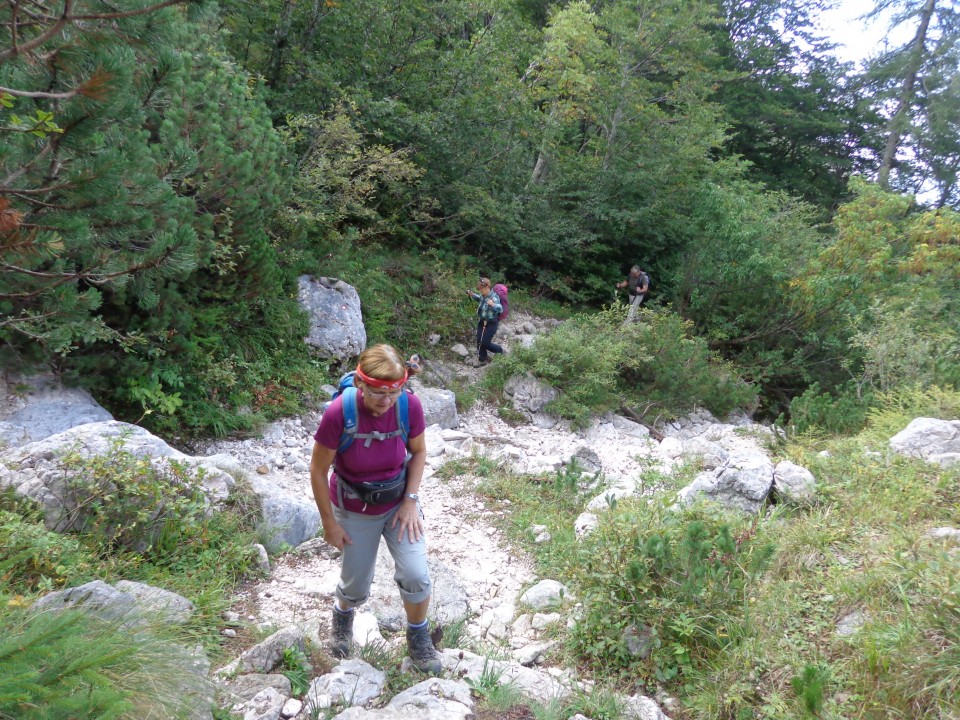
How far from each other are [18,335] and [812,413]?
9517mm

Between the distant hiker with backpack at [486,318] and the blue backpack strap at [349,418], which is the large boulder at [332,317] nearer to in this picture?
the distant hiker with backpack at [486,318]

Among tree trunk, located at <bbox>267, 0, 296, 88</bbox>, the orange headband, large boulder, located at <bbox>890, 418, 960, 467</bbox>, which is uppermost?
tree trunk, located at <bbox>267, 0, 296, 88</bbox>

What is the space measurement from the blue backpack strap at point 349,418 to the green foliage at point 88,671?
1.19m

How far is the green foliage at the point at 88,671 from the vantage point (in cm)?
187

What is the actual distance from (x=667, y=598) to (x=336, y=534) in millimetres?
2077

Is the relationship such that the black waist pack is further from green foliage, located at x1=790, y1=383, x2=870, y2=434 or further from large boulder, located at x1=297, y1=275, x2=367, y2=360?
green foliage, located at x1=790, y1=383, x2=870, y2=434

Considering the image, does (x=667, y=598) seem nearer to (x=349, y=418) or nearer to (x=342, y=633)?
(x=342, y=633)

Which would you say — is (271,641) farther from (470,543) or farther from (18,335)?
(18,335)

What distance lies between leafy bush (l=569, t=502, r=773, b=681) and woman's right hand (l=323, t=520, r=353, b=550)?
1632mm

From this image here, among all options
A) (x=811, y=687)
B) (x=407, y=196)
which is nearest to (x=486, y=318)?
(x=407, y=196)

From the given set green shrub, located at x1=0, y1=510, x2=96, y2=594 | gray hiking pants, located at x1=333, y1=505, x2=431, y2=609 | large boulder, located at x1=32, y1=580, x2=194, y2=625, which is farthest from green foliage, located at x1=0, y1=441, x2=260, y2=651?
gray hiking pants, located at x1=333, y1=505, x2=431, y2=609

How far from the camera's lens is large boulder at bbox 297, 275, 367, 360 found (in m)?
8.88

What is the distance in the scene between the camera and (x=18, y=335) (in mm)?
5602

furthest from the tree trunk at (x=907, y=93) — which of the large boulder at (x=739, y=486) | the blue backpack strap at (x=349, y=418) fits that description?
the blue backpack strap at (x=349, y=418)
